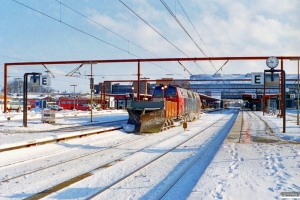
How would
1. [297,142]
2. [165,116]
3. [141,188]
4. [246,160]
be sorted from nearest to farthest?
[141,188], [246,160], [297,142], [165,116]

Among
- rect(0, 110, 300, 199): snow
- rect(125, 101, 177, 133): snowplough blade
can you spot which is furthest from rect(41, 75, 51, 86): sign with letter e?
rect(0, 110, 300, 199): snow

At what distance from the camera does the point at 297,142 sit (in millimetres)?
14367

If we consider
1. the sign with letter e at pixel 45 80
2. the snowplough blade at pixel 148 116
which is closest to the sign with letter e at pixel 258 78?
the snowplough blade at pixel 148 116

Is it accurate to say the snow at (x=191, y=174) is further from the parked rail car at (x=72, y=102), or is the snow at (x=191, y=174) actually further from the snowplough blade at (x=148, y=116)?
the parked rail car at (x=72, y=102)

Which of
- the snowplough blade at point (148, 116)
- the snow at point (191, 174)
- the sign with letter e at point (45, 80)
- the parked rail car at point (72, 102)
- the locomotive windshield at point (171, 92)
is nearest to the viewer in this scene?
the snow at point (191, 174)

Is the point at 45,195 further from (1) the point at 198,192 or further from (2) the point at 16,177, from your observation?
(1) the point at 198,192

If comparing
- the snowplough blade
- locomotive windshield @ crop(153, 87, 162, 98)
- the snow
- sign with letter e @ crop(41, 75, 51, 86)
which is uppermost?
sign with letter e @ crop(41, 75, 51, 86)

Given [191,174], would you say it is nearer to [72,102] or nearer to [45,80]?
→ [45,80]

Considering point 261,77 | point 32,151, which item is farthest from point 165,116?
point 32,151

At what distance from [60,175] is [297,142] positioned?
10605 millimetres

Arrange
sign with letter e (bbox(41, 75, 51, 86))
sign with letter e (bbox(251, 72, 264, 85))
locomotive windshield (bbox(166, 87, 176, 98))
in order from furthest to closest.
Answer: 1. locomotive windshield (bbox(166, 87, 176, 98))
2. sign with letter e (bbox(41, 75, 51, 86))
3. sign with letter e (bbox(251, 72, 264, 85))

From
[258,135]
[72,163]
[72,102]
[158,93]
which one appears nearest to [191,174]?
[72,163]

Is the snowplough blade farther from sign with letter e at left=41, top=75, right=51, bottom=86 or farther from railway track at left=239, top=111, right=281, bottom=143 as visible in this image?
sign with letter e at left=41, top=75, right=51, bottom=86

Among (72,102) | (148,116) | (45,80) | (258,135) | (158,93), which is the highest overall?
(45,80)
